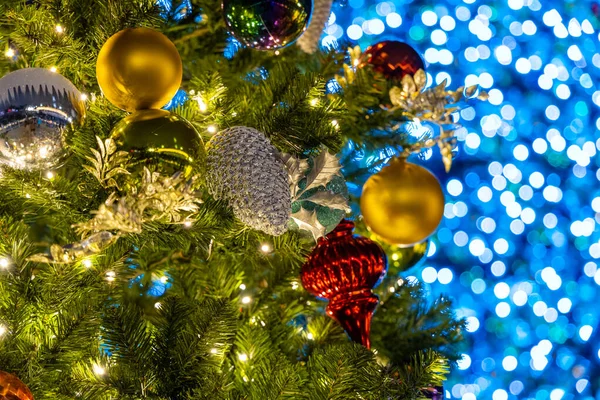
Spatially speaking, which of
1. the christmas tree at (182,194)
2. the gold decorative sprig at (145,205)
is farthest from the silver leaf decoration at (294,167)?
the gold decorative sprig at (145,205)

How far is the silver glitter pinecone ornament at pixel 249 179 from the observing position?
0.52 metres

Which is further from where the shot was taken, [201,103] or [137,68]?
[201,103]

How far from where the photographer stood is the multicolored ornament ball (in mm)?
583

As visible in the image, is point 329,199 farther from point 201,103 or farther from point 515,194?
point 515,194

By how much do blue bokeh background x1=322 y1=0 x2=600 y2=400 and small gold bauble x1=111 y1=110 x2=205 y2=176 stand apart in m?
0.94

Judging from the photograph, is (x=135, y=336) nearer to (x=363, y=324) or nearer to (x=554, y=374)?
(x=363, y=324)

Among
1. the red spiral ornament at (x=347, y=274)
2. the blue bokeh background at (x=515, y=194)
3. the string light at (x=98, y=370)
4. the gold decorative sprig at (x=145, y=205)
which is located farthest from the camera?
the blue bokeh background at (x=515, y=194)

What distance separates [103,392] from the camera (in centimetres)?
54

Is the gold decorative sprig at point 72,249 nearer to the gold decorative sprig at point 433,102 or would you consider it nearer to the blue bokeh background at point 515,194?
the gold decorative sprig at point 433,102

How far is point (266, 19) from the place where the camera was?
584mm

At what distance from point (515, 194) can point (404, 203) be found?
0.97 m

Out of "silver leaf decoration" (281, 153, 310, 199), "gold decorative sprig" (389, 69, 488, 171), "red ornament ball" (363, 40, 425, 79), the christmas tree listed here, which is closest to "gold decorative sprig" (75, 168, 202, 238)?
the christmas tree

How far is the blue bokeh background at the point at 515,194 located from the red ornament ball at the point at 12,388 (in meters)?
1.05

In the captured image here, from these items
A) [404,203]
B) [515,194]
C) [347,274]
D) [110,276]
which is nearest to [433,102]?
[404,203]
